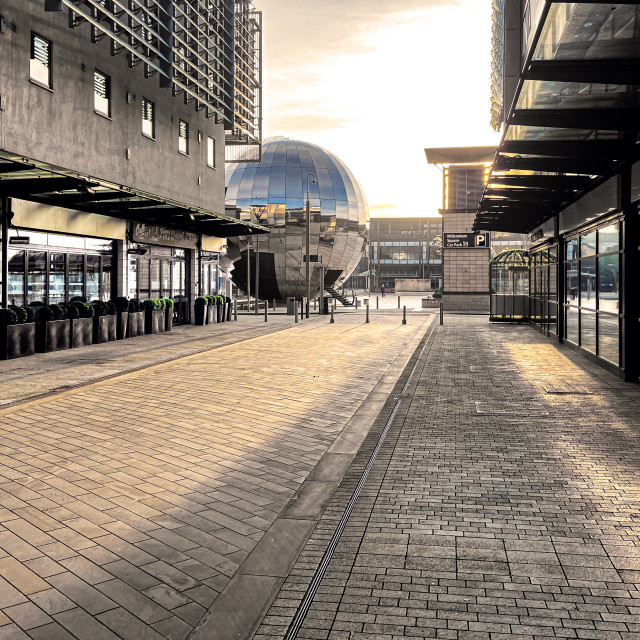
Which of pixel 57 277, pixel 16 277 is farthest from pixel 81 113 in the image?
pixel 16 277

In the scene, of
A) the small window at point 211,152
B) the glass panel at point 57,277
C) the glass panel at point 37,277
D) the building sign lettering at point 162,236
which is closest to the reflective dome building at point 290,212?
the small window at point 211,152

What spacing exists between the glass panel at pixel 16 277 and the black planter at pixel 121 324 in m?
3.46

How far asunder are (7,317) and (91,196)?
14.1 feet

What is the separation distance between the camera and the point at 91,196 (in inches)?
723

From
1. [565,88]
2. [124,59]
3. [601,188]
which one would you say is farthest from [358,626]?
[124,59]

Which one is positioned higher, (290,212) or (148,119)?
(148,119)

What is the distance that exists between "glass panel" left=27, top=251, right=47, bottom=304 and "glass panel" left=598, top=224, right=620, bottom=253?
14363 mm

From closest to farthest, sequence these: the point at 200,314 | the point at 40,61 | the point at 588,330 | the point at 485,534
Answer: the point at 485,534 < the point at 588,330 < the point at 40,61 < the point at 200,314

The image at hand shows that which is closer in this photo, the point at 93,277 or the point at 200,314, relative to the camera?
the point at 93,277

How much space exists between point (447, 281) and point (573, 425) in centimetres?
3848

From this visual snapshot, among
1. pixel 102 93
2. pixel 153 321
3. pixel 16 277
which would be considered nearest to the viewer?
pixel 16 277

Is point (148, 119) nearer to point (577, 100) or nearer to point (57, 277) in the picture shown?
point (57, 277)

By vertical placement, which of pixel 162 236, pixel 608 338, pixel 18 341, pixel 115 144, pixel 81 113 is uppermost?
pixel 81 113

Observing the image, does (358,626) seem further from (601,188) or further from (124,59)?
(124,59)
